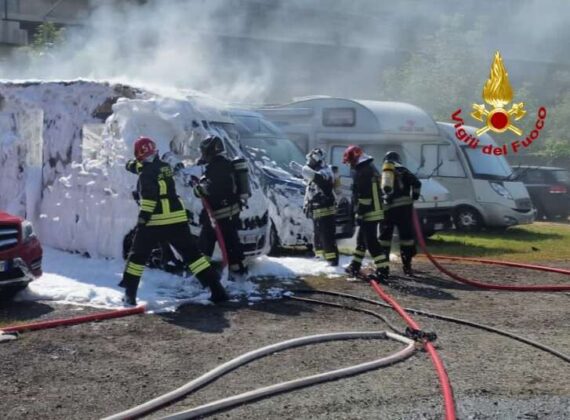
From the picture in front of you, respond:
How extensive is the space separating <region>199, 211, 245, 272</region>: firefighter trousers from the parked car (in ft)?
45.8

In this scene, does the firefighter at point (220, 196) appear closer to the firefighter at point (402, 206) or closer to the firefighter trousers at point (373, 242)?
the firefighter trousers at point (373, 242)

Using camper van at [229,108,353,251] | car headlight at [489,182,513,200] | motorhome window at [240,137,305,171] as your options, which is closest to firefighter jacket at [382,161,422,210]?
camper van at [229,108,353,251]

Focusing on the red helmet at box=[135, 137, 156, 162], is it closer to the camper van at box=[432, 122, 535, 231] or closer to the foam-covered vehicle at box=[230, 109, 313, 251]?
the foam-covered vehicle at box=[230, 109, 313, 251]

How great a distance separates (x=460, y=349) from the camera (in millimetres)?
6133

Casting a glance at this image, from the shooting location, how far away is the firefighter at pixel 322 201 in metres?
9.98

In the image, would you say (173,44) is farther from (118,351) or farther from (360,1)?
(118,351)

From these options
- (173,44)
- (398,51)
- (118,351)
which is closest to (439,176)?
(173,44)

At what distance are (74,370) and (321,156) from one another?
542cm

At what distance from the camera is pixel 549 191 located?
21.0 m

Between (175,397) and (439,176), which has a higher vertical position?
(439,176)

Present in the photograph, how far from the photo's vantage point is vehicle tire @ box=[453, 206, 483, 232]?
1557 cm

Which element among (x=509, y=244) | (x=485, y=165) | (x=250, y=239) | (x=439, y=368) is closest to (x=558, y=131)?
(x=485, y=165)

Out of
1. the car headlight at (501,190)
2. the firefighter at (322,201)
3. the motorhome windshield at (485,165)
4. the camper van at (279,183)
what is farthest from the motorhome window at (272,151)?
the car headlight at (501,190)

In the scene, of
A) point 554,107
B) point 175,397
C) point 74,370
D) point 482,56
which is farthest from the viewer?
point 554,107
